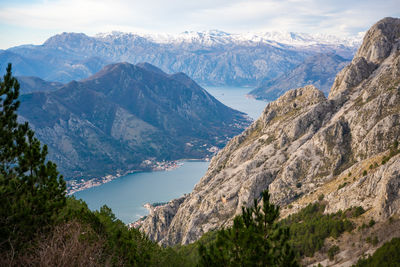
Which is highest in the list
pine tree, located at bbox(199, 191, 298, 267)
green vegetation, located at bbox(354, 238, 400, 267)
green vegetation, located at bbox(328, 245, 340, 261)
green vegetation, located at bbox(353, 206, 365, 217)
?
pine tree, located at bbox(199, 191, 298, 267)

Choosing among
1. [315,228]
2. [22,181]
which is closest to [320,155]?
[315,228]

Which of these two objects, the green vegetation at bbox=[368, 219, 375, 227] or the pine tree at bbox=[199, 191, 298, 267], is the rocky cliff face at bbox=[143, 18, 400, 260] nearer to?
the green vegetation at bbox=[368, 219, 375, 227]

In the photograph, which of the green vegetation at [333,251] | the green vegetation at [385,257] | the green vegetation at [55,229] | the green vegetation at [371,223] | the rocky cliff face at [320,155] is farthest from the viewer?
the rocky cliff face at [320,155]

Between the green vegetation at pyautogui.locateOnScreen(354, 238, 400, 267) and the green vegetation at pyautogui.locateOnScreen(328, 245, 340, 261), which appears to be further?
the green vegetation at pyautogui.locateOnScreen(328, 245, 340, 261)

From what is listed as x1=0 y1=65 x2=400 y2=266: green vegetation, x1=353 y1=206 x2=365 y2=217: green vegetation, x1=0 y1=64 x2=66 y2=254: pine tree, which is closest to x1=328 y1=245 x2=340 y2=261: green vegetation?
x1=353 y1=206 x2=365 y2=217: green vegetation

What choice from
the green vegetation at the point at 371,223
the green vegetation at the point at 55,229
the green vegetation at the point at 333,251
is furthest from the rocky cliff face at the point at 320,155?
the green vegetation at the point at 55,229

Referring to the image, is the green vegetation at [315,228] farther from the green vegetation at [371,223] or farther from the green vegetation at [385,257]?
the green vegetation at [385,257]
